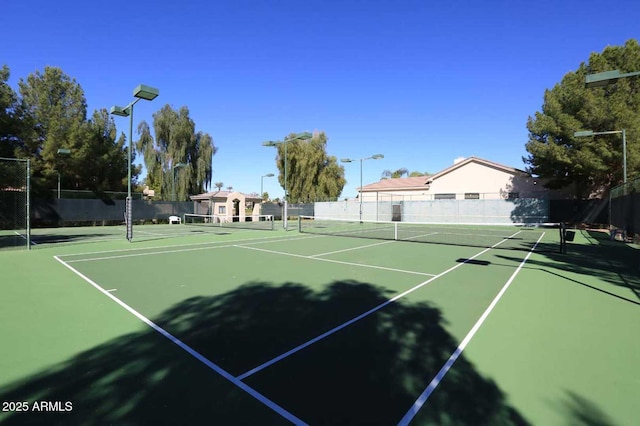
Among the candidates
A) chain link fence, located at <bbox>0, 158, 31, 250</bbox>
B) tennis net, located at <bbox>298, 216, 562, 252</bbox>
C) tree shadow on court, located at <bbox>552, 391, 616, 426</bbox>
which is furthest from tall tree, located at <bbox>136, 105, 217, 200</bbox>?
tree shadow on court, located at <bbox>552, 391, 616, 426</bbox>

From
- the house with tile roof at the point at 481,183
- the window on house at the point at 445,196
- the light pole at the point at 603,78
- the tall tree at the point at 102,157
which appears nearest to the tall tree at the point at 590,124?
the house with tile roof at the point at 481,183

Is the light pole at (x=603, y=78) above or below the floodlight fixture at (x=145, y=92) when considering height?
below

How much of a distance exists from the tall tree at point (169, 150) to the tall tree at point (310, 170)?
13596mm

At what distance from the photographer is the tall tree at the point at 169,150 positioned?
1565 inches

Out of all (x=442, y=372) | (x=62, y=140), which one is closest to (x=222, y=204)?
(x=62, y=140)

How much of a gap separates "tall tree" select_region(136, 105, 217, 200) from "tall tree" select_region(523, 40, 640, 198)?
123 ft

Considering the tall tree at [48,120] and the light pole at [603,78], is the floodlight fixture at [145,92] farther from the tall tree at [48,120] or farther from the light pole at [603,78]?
the tall tree at [48,120]

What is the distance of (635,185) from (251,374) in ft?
55.8

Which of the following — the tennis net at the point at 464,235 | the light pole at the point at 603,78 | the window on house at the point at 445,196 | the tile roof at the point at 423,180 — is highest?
the tile roof at the point at 423,180

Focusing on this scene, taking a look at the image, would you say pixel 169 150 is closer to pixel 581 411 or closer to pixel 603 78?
pixel 603 78

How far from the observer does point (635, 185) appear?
1328 cm

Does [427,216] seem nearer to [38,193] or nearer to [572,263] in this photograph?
[572,263]

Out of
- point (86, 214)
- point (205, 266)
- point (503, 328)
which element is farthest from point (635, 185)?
point (86, 214)

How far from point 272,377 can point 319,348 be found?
831mm
